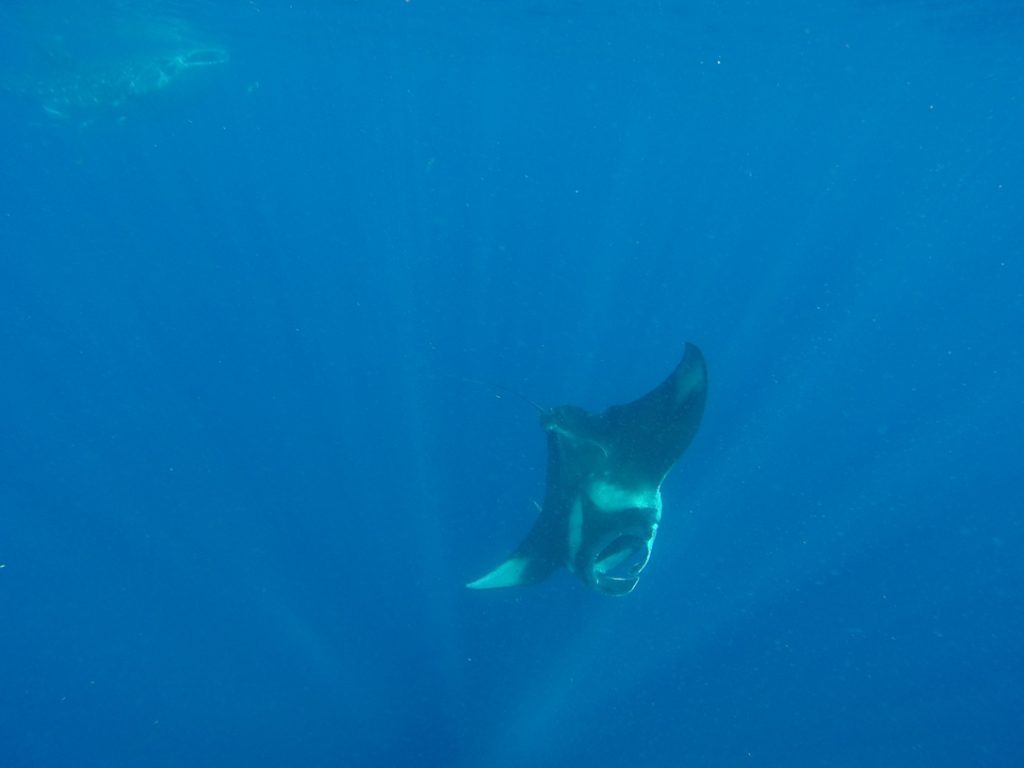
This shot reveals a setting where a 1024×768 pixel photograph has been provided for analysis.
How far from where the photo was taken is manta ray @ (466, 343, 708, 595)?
5.49 meters

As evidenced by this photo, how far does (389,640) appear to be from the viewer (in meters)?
9.95

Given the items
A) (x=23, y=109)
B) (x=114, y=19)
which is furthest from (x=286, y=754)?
(x=23, y=109)

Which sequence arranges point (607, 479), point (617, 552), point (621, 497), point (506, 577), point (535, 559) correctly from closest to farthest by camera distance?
point (617, 552), point (621, 497), point (607, 479), point (506, 577), point (535, 559)

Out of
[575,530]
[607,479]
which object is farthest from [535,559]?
[607,479]

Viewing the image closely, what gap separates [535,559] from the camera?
6125 mm

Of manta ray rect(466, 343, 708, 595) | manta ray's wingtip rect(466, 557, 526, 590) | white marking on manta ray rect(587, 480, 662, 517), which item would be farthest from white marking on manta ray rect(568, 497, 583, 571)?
manta ray's wingtip rect(466, 557, 526, 590)

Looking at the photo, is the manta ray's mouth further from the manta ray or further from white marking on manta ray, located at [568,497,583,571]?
white marking on manta ray, located at [568,497,583,571]

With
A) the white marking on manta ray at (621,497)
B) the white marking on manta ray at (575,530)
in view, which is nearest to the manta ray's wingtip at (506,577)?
the white marking on manta ray at (575,530)

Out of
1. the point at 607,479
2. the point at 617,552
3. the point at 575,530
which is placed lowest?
the point at 617,552

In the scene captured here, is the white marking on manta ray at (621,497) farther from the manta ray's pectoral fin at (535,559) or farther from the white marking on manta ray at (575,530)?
the manta ray's pectoral fin at (535,559)

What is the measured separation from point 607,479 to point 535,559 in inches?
37.7

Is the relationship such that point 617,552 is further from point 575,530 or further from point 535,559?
point 535,559

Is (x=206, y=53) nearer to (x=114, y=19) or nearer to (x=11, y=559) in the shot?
(x=114, y=19)

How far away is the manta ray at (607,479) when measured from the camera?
5488 mm
